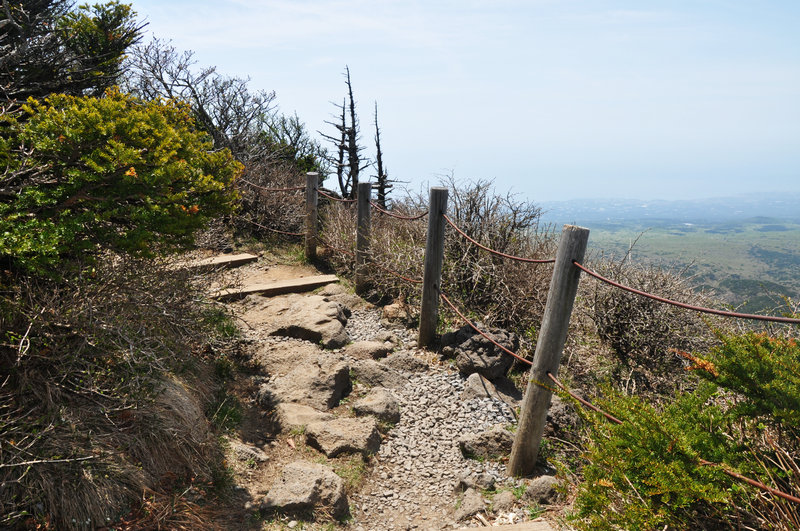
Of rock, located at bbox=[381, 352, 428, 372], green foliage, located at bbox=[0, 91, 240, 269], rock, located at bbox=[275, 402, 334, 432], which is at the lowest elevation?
rock, located at bbox=[275, 402, 334, 432]

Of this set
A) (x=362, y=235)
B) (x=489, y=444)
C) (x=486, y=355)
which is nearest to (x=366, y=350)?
(x=486, y=355)

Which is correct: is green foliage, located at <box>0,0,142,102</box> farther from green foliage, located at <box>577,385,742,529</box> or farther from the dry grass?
green foliage, located at <box>577,385,742,529</box>

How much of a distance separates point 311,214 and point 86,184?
4.63 metres

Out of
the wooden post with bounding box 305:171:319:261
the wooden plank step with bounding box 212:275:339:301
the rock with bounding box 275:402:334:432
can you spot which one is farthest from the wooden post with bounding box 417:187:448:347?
the wooden post with bounding box 305:171:319:261

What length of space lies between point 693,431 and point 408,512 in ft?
5.96

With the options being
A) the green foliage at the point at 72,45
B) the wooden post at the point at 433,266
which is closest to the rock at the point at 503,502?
the wooden post at the point at 433,266

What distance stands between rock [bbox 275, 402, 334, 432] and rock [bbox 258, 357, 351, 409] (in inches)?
3.7

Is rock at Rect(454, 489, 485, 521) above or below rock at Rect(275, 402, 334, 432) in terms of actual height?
below

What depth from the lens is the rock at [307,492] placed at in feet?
9.24

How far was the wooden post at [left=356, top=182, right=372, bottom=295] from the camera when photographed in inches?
247

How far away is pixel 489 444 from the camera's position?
12.0 ft

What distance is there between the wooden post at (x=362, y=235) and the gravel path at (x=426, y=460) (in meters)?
2.03

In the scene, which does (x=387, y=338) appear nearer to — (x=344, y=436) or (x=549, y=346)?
(x=344, y=436)

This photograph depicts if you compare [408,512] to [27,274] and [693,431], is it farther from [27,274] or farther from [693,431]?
[27,274]
